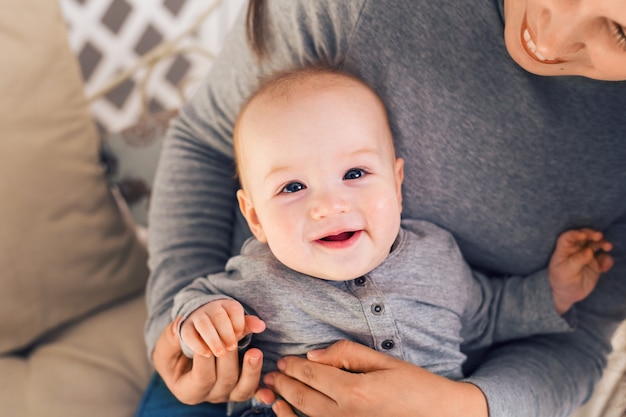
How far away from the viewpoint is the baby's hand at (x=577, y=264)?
2.90 feet

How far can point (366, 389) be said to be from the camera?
77 centimetres

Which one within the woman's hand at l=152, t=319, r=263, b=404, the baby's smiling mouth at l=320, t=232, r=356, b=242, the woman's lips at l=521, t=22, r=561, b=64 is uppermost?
the woman's lips at l=521, t=22, r=561, b=64

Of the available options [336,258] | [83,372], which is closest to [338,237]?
[336,258]

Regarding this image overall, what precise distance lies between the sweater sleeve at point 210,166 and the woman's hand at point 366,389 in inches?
10.1

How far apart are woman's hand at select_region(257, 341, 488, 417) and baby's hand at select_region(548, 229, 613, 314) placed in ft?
0.74

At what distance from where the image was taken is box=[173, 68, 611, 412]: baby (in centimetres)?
78

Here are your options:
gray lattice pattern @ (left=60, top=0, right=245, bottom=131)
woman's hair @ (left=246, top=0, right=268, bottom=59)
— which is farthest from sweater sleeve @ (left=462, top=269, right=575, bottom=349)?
gray lattice pattern @ (left=60, top=0, right=245, bottom=131)

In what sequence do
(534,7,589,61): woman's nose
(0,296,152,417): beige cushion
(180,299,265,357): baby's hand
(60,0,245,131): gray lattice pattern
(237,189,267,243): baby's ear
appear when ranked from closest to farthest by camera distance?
(534,7,589,61): woman's nose, (180,299,265,357): baby's hand, (237,189,267,243): baby's ear, (0,296,152,417): beige cushion, (60,0,245,131): gray lattice pattern

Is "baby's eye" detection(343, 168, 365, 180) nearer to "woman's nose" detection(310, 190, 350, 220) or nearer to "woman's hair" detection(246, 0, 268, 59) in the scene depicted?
"woman's nose" detection(310, 190, 350, 220)

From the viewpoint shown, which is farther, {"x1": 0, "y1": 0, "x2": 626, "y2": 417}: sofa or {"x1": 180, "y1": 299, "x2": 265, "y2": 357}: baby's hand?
{"x1": 0, "y1": 0, "x2": 626, "y2": 417}: sofa

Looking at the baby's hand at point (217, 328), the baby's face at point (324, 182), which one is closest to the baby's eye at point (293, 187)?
the baby's face at point (324, 182)

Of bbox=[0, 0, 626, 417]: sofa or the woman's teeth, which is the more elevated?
the woman's teeth

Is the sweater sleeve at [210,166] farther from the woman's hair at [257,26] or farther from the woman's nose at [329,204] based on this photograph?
the woman's nose at [329,204]

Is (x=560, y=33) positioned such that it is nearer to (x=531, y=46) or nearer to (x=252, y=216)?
(x=531, y=46)
